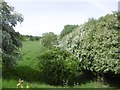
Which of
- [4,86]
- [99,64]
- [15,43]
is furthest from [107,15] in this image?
[4,86]

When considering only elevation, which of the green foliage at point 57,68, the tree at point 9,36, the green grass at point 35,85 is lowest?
the green grass at point 35,85

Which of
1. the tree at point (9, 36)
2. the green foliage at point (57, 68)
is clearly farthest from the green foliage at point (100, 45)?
the tree at point (9, 36)

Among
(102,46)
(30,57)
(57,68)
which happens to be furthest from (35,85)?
(30,57)

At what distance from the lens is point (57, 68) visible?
17.0 meters

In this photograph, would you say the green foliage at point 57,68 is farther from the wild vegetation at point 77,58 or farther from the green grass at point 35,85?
the green grass at point 35,85

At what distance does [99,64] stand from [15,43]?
4.53 metres

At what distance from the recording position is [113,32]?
16734 millimetres

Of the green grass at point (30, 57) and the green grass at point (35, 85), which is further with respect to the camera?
the green grass at point (30, 57)

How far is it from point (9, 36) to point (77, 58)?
4.60m

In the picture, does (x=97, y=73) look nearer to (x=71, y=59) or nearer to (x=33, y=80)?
(x=71, y=59)

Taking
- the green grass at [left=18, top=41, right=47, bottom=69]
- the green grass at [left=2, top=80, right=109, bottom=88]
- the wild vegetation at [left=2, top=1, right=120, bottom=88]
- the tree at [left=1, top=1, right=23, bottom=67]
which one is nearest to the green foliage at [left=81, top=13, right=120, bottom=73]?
the wild vegetation at [left=2, top=1, right=120, bottom=88]

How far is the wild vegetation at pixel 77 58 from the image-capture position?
16.3 meters

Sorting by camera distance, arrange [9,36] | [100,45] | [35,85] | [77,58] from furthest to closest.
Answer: [77,58]
[100,45]
[9,36]
[35,85]

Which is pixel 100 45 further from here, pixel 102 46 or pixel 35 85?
pixel 35 85
